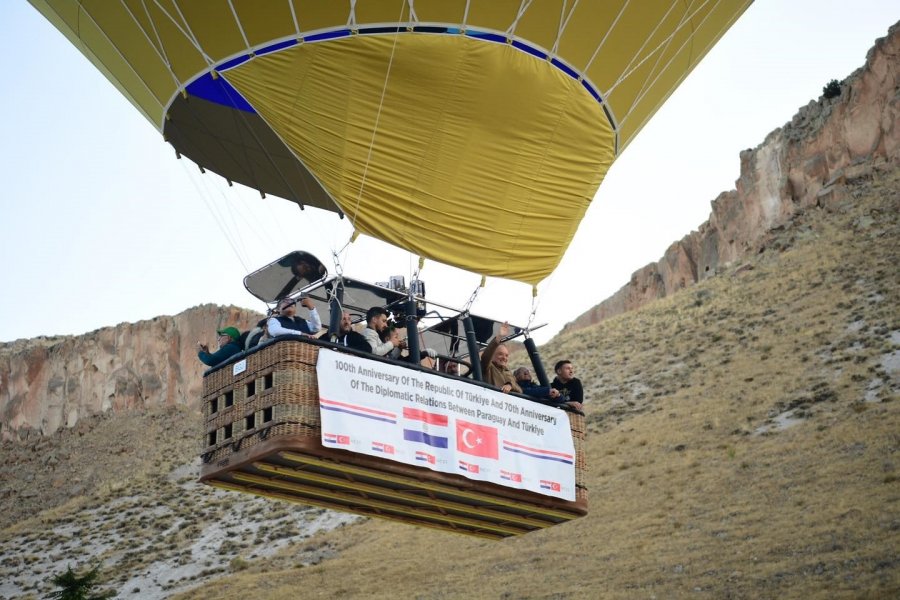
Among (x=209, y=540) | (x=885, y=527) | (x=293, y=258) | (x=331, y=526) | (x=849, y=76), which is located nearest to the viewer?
(x=293, y=258)

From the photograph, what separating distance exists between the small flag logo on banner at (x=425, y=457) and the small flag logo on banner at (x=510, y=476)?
0.93 meters

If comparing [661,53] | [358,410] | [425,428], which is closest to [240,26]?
[358,410]

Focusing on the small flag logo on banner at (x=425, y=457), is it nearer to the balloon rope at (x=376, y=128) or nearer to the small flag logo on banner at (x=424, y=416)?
the small flag logo on banner at (x=424, y=416)

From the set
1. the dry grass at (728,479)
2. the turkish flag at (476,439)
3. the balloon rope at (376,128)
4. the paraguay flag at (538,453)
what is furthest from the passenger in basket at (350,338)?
the dry grass at (728,479)

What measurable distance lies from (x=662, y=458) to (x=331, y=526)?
10.7 meters

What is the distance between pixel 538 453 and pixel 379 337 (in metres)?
2.15

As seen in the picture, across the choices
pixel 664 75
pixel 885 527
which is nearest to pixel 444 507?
pixel 664 75

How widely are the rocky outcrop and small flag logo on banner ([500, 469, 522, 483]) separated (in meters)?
52.3

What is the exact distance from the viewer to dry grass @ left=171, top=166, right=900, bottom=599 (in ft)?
75.6

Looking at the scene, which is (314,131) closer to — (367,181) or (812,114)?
(367,181)

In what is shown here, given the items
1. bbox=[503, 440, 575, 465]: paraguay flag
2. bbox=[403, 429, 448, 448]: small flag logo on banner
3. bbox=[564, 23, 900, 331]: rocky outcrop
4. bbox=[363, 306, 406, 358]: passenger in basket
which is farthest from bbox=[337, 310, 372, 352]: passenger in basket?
bbox=[564, 23, 900, 331]: rocky outcrop

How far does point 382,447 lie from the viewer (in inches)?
458

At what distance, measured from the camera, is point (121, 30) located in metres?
13.8

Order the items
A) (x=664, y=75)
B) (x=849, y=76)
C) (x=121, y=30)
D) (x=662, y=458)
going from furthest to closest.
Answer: (x=849, y=76) < (x=662, y=458) < (x=664, y=75) < (x=121, y=30)
